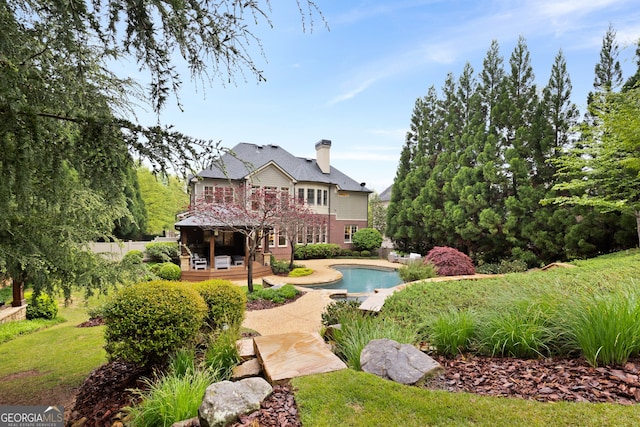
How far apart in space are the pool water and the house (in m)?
4.34

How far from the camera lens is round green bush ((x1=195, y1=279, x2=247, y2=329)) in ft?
17.5

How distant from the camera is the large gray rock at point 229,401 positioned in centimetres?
253

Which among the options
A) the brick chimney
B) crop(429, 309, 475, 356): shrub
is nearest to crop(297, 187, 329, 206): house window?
the brick chimney

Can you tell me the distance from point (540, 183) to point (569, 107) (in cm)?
353

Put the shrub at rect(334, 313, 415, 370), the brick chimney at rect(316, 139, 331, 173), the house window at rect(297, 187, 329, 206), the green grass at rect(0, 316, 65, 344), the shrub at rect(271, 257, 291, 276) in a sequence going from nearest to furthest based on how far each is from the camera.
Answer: the shrub at rect(334, 313, 415, 370) < the green grass at rect(0, 316, 65, 344) < the shrub at rect(271, 257, 291, 276) < the house window at rect(297, 187, 329, 206) < the brick chimney at rect(316, 139, 331, 173)

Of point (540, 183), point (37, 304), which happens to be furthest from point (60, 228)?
point (540, 183)

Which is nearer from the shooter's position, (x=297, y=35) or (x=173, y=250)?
(x=297, y=35)

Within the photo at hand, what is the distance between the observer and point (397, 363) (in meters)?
3.16

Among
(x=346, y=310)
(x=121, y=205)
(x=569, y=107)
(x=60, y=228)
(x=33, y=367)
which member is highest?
(x=569, y=107)

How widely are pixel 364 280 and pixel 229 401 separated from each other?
13.4 meters

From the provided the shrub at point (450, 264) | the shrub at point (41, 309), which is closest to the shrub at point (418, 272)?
the shrub at point (450, 264)

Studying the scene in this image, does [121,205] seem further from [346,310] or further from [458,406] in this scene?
[458,406]

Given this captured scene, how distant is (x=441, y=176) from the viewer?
19.4 m

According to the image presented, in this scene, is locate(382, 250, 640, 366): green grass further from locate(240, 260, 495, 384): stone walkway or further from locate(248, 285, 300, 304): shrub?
locate(248, 285, 300, 304): shrub
